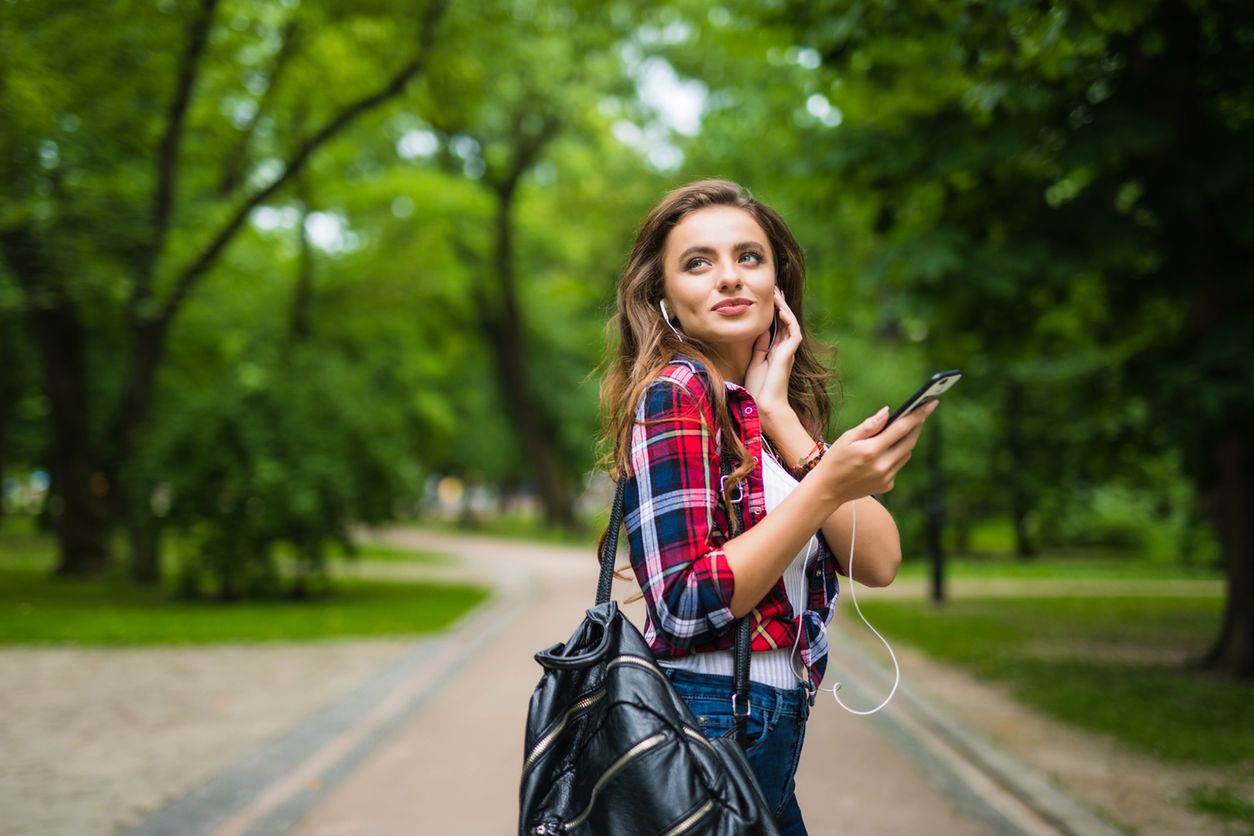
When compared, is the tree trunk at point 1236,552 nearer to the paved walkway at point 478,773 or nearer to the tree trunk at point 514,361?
the paved walkway at point 478,773

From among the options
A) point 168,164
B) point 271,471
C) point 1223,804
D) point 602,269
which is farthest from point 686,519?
point 602,269

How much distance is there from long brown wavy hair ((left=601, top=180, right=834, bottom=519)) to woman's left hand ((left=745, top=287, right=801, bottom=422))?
10 centimetres

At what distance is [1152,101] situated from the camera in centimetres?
752

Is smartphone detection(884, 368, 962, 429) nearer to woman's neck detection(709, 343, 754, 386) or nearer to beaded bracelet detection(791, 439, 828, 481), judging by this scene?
beaded bracelet detection(791, 439, 828, 481)

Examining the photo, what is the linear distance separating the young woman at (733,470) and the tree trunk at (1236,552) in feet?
25.0

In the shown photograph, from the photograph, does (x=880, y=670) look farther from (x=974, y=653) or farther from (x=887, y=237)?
(x=887, y=237)

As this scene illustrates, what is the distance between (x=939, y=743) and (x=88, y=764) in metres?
4.97

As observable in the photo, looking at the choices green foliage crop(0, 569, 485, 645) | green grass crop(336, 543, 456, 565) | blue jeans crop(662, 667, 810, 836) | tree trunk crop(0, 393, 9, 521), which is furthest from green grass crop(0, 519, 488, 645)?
blue jeans crop(662, 667, 810, 836)

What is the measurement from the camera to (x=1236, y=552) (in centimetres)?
891

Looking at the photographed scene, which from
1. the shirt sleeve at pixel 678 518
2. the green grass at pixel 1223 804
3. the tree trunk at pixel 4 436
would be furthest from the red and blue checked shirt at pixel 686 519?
the tree trunk at pixel 4 436

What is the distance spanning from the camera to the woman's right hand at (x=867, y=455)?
1.68 metres

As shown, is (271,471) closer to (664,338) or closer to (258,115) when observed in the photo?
(258,115)

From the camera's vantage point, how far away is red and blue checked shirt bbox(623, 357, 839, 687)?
1718mm

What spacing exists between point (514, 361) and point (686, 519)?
3188 centimetres
